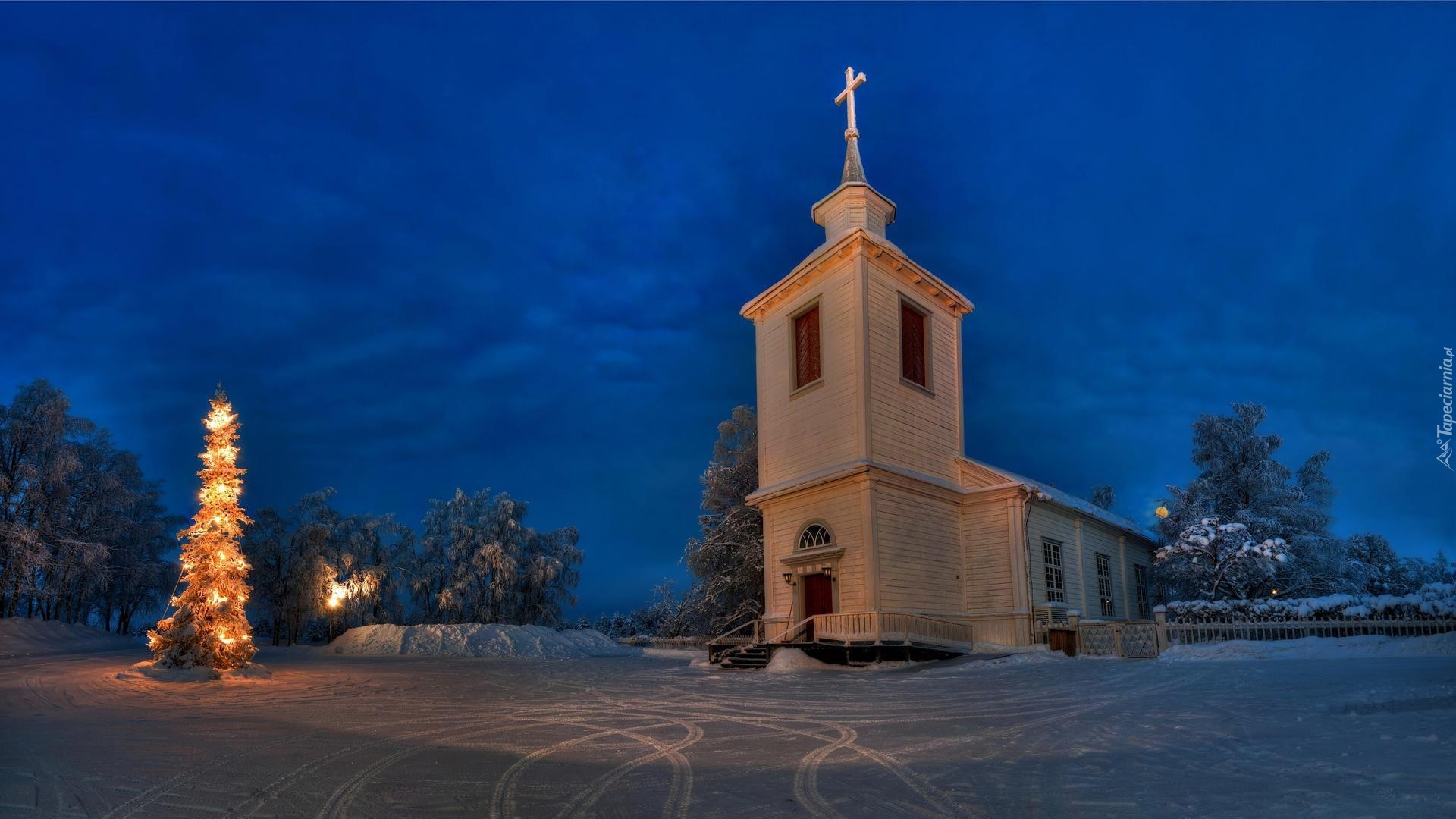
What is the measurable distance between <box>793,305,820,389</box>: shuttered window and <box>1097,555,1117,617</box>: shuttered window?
12.2 meters

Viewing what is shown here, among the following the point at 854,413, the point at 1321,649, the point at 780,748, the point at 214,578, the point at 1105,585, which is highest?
the point at 854,413

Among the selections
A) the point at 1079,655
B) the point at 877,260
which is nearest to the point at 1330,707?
the point at 1079,655

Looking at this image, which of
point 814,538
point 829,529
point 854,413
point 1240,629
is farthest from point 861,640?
point 1240,629

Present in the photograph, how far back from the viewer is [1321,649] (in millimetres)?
15969

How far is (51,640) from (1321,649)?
36774mm

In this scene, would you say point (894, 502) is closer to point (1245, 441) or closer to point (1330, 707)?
point (1330, 707)

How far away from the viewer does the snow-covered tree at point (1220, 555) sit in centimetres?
2564

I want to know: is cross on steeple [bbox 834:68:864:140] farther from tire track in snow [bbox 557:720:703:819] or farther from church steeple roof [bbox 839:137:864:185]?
tire track in snow [bbox 557:720:703:819]

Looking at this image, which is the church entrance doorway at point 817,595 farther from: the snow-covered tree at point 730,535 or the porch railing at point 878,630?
the snow-covered tree at point 730,535

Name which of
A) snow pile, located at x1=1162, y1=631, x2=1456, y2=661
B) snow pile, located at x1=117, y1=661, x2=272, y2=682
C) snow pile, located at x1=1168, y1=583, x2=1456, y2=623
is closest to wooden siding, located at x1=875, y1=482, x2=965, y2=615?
snow pile, located at x1=1168, y1=583, x2=1456, y2=623

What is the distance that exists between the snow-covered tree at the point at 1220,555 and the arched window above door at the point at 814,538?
1316 centimetres

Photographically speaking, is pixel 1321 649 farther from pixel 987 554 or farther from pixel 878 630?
pixel 878 630

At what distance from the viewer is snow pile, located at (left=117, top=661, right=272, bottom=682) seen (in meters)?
15.9

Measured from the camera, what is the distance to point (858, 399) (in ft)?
68.9
